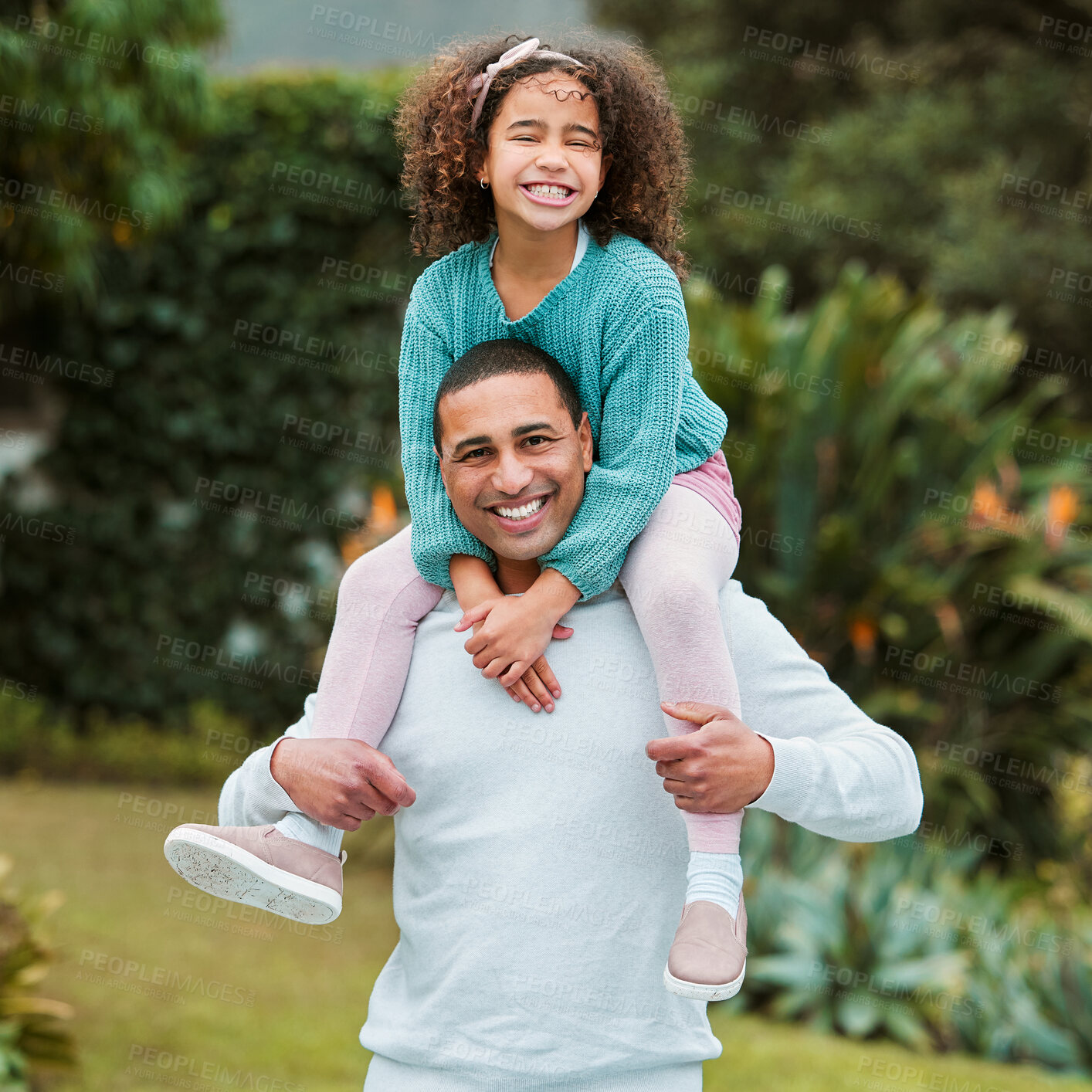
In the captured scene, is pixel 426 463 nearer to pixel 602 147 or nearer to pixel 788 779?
pixel 602 147

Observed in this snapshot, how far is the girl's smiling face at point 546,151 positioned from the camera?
1.83m

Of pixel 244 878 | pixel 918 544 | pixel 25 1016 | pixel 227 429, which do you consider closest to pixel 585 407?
pixel 244 878

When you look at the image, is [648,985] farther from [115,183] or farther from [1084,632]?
[115,183]

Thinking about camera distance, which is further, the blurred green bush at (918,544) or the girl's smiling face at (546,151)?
the blurred green bush at (918,544)

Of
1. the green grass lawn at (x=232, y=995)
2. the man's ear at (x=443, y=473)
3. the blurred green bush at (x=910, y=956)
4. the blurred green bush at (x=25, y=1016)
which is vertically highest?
the man's ear at (x=443, y=473)

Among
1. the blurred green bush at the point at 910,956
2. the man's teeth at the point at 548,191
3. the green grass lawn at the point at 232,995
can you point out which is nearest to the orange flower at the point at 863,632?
the blurred green bush at the point at 910,956

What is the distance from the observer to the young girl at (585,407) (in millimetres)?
1771

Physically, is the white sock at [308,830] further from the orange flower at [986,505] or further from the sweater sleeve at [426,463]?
the orange flower at [986,505]

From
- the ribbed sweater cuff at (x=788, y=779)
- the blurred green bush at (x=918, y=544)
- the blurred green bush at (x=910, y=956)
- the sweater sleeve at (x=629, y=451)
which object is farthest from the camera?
the blurred green bush at (x=918, y=544)

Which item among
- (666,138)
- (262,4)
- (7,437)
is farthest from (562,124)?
(262,4)

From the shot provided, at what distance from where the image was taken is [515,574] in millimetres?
1955

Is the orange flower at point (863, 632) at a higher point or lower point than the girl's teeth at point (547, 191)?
lower

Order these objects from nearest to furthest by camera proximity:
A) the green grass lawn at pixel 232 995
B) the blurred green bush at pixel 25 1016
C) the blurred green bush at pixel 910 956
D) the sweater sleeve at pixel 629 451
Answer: the sweater sleeve at pixel 629 451, the blurred green bush at pixel 25 1016, the green grass lawn at pixel 232 995, the blurred green bush at pixel 910 956

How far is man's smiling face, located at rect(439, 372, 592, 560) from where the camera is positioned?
178 centimetres
